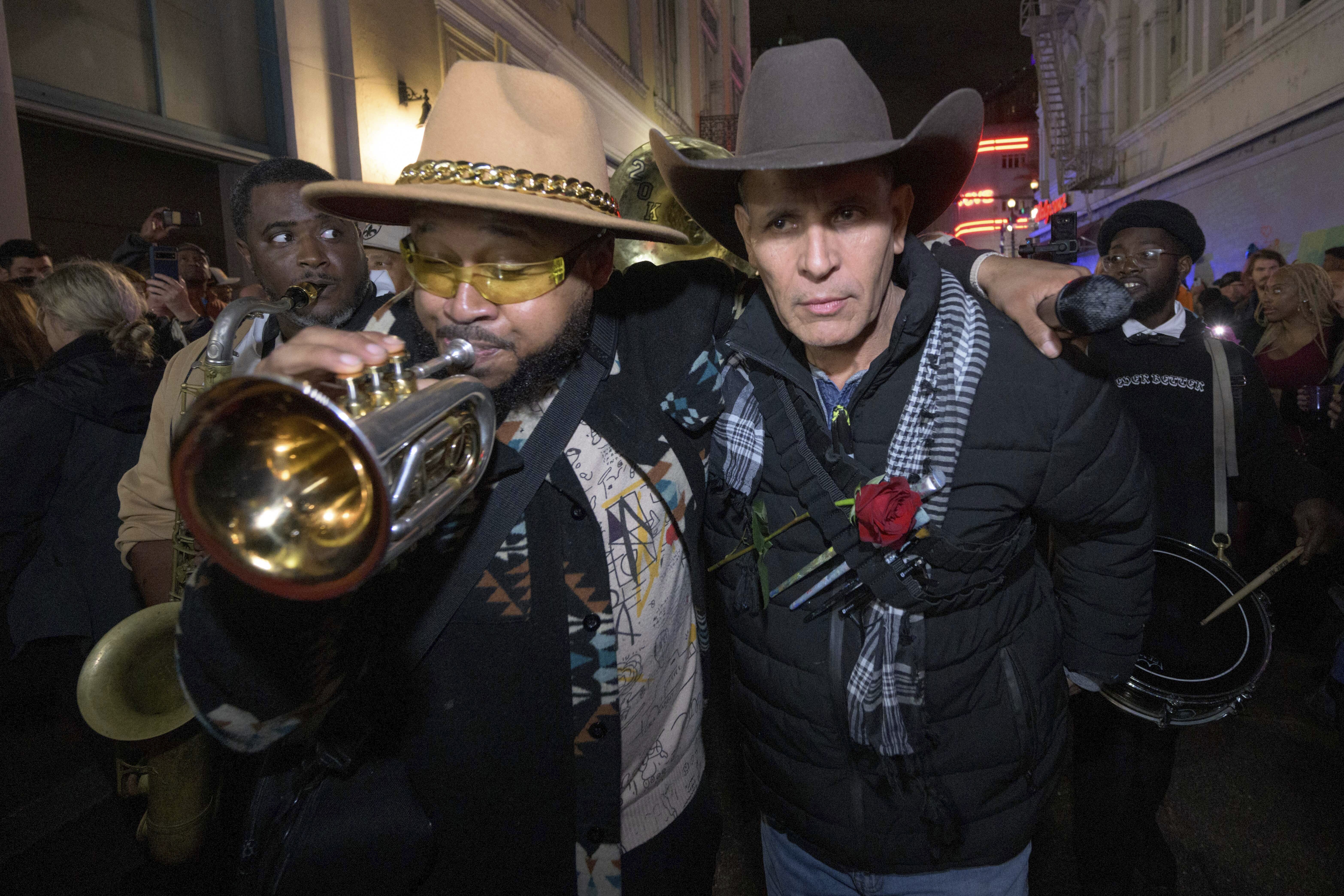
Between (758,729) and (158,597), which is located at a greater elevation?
(158,597)

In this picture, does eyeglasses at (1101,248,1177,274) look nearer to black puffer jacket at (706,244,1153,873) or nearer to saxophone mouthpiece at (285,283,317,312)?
black puffer jacket at (706,244,1153,873)

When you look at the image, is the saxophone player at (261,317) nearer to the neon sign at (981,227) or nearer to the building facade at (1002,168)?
the building facade at (1002,168)

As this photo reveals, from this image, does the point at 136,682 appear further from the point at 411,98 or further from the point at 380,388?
the point at 411,98

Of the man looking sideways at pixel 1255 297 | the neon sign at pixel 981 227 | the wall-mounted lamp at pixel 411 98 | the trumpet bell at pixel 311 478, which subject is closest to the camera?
Result: the trumpet bell at pixel 311 478

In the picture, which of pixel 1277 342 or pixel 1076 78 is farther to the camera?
pixel 1076 78

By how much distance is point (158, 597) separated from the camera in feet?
8.81

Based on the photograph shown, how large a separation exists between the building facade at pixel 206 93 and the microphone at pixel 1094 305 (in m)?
5.06

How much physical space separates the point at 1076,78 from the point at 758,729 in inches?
991

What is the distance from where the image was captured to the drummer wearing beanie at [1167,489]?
2.91m

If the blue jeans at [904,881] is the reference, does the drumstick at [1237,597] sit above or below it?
above

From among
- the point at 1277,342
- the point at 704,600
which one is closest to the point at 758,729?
the point at 704,600

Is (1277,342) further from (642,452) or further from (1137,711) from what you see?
(642,452)

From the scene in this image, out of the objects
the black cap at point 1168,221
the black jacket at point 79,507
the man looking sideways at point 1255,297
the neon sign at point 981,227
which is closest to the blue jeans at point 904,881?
the black cap at point 1168,221

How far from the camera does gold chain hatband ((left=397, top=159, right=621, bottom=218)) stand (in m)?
1.62
